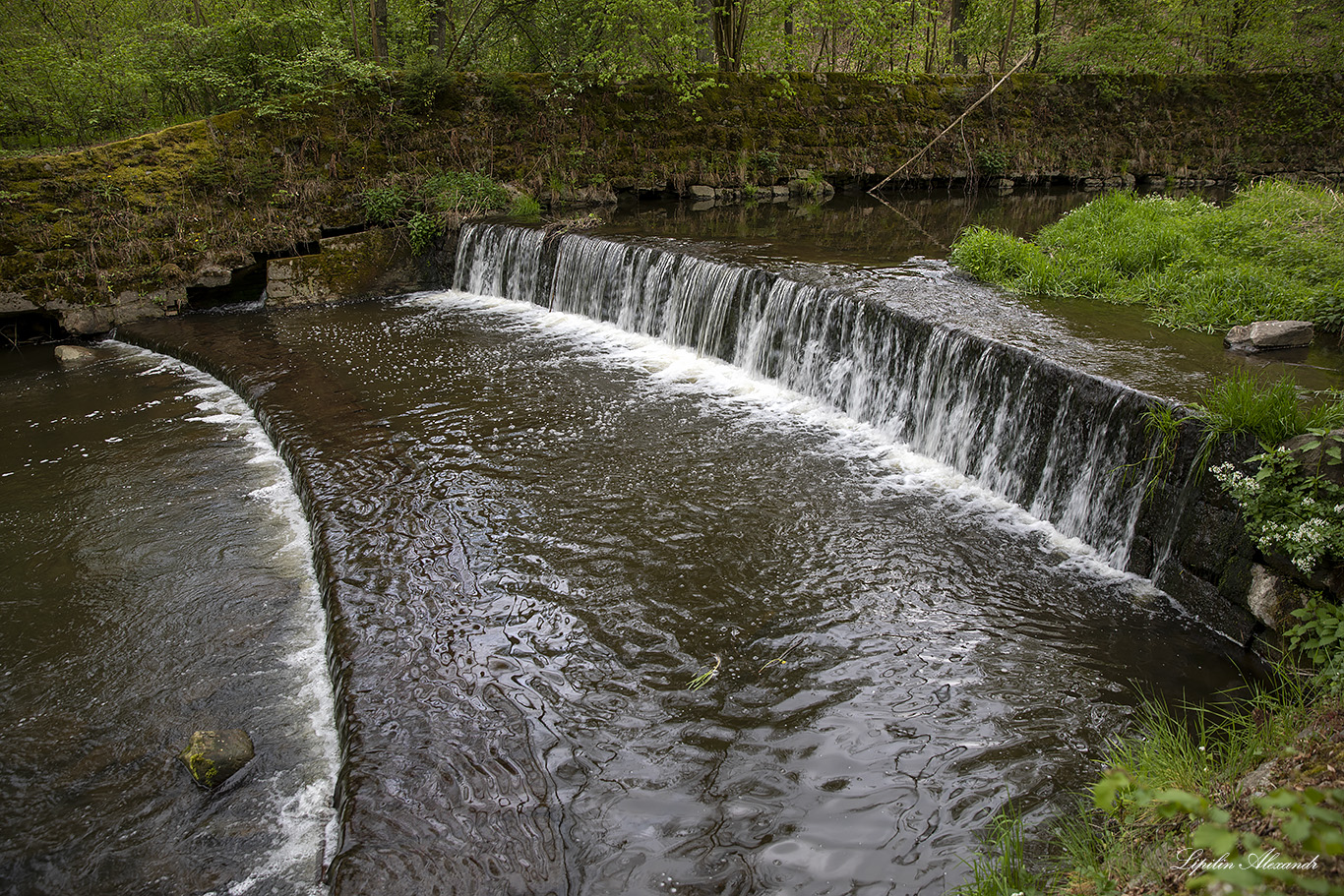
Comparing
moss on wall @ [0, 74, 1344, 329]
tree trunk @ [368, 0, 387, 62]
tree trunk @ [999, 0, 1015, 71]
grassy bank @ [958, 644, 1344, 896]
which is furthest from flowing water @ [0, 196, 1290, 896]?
tree trunk @ [999, 0, 1015, 71]

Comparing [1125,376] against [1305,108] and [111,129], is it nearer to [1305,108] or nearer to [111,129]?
[111,129]

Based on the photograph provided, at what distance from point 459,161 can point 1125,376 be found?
14003 mm

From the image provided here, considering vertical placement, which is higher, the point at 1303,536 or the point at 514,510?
the point at 1303,536

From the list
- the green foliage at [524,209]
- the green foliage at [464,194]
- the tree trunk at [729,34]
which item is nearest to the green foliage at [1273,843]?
the green foliage at [524,209]

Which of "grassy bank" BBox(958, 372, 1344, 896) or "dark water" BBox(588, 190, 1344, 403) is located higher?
"dark water" BBox(588, 190, 1344, 403)

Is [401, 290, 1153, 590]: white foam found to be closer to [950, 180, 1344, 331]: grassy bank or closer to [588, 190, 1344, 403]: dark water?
[588, 190, 1344, 403]: dark water

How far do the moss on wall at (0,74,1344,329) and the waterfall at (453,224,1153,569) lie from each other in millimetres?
4655

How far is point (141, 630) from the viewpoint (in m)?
5.31

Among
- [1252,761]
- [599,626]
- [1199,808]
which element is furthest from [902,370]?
[1199,808]

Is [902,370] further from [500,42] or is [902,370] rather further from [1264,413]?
[500,42]

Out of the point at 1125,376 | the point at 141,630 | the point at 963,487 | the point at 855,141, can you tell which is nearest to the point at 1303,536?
the point at 1125,376

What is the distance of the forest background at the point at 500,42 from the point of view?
14898mm

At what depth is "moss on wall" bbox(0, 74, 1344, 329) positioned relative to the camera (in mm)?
12664

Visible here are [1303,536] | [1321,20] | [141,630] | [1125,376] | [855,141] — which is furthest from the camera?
[855,141]
